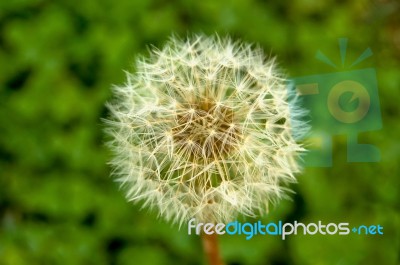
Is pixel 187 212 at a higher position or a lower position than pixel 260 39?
lower

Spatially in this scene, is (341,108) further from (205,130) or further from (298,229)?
(205,130)

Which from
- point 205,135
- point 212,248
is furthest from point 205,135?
point 212,248

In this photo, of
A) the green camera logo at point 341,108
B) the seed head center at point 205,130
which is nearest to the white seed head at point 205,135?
the seed head center at point 205,130

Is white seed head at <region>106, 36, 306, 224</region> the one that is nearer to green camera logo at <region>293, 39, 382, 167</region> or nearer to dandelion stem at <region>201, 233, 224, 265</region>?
dandelion stem at <region>201, 233, 224, 265</region>

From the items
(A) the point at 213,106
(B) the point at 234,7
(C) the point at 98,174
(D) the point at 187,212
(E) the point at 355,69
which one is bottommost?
(D) the point at 187,212

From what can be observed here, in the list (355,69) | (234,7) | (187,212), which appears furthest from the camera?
(234,7)

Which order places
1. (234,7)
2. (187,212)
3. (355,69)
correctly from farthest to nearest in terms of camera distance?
(234,7) → (355,69) → (187,212)

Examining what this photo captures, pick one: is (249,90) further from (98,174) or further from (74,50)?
(74,50)

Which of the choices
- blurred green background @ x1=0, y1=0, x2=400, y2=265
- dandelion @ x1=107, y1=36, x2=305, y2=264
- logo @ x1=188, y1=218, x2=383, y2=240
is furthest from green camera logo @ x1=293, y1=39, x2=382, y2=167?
dandelion @ x1=107, y1=36, x2=305, y2=264

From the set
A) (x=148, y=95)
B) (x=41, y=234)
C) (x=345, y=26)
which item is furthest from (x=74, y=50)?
(x=148, y=95)
